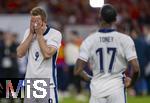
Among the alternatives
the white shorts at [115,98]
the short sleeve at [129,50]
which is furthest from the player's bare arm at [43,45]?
the short sleeve at [129,50]

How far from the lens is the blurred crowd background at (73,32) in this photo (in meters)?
22.8

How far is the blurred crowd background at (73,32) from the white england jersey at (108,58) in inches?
267

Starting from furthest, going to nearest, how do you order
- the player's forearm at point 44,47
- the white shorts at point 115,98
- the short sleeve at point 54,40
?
1. the short sleeve at point 54,40
2. the white shorts at point 115,98
3. the player's forearm at point 44,47

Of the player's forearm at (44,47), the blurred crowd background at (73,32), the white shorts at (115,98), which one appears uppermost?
the player's forearm at (44,47)

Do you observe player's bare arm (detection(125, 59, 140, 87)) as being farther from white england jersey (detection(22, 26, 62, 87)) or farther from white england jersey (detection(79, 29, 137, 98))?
white england jersey (detection(22, 26, 62, 87))

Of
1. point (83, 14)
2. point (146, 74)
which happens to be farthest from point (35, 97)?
point (83, 14)

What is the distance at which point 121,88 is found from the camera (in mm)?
11133

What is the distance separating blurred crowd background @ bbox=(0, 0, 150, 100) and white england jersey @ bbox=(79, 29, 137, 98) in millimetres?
6773

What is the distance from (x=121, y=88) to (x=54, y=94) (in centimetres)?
101

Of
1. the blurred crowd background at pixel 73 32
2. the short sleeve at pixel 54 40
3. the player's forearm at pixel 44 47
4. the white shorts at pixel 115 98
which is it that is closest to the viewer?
the player's forearm at pixel 44 47

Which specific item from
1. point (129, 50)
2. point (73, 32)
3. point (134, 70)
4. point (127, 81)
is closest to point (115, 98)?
point (127, 81)

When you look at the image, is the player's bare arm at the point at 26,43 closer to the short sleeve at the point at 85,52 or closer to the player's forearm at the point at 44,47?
the player's forearm at the point at 44,47

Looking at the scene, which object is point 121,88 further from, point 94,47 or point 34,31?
point 34,31

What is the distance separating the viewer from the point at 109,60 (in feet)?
36.5
